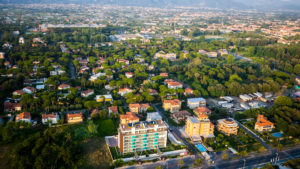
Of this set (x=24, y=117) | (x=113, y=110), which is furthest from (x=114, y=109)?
(x=24, y=117)

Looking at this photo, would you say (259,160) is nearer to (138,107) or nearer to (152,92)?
(138,107)

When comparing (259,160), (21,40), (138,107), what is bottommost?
(259,160)

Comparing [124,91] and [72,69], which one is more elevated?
[72,69]

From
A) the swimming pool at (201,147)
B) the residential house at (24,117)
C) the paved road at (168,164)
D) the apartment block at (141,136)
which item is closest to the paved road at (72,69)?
the residential house at (24,117)

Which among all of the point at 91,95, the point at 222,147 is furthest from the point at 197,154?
the point at 91,95

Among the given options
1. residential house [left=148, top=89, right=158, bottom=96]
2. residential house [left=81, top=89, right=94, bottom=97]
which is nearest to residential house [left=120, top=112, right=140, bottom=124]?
residential house [left=148, top=89, right=158, bottom=96]

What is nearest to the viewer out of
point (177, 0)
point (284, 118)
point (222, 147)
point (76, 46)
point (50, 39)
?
point (222, 147)

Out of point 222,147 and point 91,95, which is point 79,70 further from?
point 222,147
